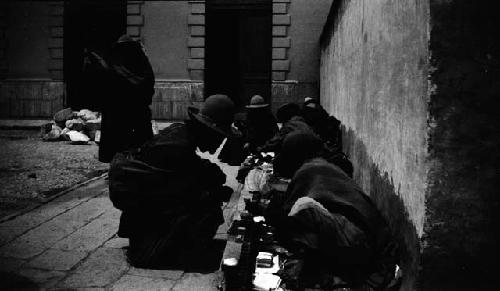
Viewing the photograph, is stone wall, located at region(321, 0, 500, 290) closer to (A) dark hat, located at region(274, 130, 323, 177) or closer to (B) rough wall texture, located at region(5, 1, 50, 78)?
(A) dark hat, located at region(274, 130, 323, 177)

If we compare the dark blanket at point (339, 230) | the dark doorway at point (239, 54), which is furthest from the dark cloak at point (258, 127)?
the dark doorway at point (239, 54)

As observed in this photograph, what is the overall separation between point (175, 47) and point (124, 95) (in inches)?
389

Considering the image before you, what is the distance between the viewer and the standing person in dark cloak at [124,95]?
19.6 feet

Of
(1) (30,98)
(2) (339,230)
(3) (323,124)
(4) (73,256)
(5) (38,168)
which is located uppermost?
(1) (30,98)

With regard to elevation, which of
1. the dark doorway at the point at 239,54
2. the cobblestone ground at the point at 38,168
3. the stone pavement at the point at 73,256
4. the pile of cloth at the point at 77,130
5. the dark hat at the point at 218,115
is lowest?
the stone pavement at the point at 73,256

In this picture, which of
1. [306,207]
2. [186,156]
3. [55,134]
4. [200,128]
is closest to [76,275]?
[186,156]

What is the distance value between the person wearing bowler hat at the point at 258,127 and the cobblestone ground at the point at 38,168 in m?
2.56

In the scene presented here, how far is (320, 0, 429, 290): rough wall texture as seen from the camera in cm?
256

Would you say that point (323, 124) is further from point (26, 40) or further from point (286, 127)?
point (26, 40)

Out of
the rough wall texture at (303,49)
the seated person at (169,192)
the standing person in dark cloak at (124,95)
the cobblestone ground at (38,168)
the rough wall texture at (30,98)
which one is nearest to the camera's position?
the seated person at (169,192)

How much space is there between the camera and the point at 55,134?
482 inches

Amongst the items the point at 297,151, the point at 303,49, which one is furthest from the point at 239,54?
the point at 297,151

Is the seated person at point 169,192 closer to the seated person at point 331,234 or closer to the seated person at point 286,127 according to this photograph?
the seated person at point 331,234

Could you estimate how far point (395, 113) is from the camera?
319 cm
